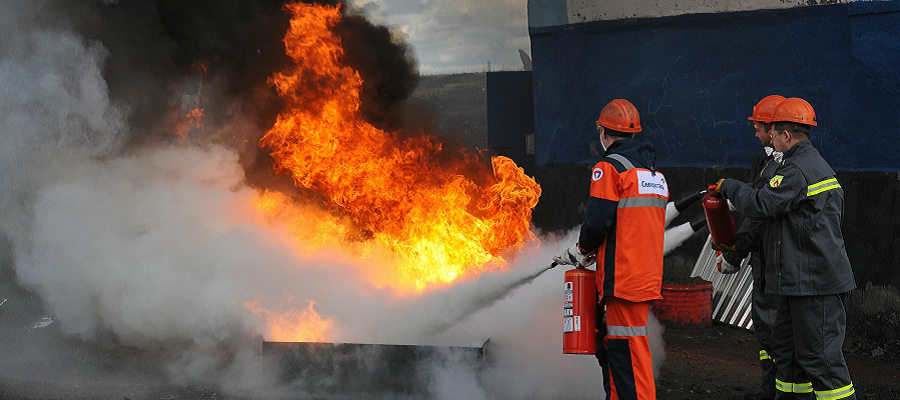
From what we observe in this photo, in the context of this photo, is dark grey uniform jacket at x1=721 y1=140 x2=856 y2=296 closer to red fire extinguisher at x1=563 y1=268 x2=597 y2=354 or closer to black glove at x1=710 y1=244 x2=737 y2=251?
black glove at x1=710 y1=244 x2=737 y2=251

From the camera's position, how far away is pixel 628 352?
4.17 meters

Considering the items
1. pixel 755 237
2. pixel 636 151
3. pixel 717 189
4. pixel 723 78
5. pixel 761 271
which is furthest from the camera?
pixel 723 78

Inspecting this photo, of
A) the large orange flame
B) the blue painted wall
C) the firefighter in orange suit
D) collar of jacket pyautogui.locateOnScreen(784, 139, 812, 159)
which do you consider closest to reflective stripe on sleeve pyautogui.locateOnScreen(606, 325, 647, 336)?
the firefighter in orange suit

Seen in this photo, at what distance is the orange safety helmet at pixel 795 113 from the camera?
14.9 ft

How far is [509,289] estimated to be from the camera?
572 cm

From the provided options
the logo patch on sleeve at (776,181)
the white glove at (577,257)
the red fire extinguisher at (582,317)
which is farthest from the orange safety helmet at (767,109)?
the red fire extinguisher at (582,317)

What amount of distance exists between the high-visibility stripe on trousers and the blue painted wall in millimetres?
4698

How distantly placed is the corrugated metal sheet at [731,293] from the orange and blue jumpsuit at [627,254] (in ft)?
13.0

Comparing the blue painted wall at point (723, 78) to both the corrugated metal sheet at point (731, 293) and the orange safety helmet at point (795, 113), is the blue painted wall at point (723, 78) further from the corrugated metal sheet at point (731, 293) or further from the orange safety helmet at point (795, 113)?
the orange safety helmet at point (795, 113)

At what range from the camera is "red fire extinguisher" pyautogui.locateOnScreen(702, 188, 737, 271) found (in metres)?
4.88

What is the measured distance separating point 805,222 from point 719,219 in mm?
665

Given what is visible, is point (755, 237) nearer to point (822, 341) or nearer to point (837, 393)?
point (822, 341)

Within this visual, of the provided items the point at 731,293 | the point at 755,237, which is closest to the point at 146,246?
the point at 755,237

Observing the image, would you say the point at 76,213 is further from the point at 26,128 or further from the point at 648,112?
the point at 648,112
